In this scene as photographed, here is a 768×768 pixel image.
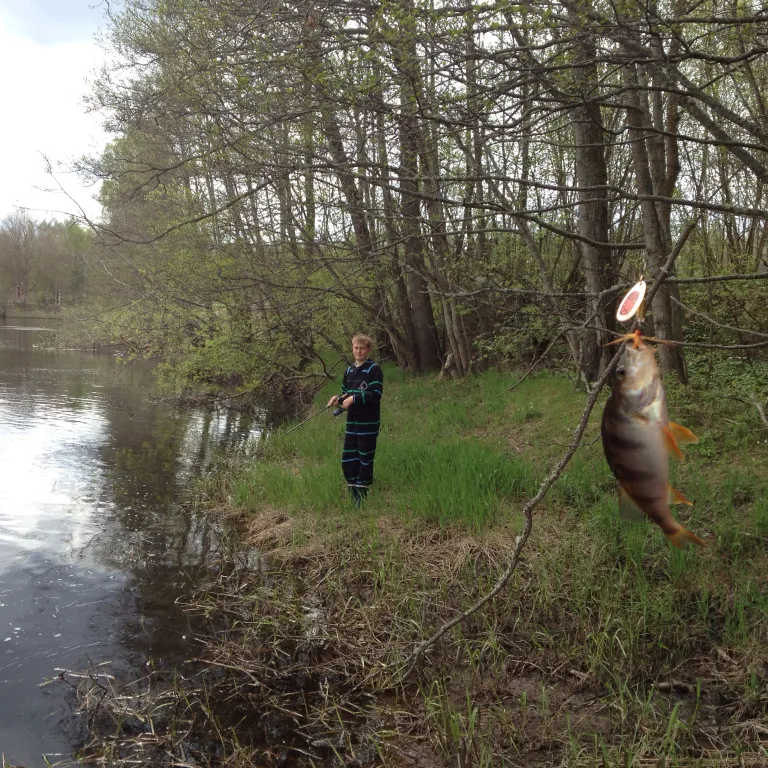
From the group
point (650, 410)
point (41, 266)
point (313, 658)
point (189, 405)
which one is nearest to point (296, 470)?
point (313, 658)

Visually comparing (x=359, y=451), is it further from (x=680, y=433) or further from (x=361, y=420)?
(x=680, y=433)

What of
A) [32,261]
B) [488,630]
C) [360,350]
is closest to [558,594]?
[488,630]

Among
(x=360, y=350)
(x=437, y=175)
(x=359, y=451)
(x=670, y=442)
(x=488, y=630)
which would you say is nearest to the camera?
(x=670, y=442)

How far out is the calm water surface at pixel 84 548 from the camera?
417 cm

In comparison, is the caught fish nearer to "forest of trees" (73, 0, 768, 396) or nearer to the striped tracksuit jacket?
"forest of trees" (73, 0, 768, 396)

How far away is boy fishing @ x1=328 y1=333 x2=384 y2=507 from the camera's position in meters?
6.40

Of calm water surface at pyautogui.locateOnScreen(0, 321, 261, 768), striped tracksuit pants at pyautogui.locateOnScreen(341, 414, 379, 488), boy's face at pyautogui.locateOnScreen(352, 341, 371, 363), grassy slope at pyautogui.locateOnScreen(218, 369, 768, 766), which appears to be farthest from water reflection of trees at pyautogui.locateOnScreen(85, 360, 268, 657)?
boy's face at pyautogui.locateOnScreen(352, 341, 371, 363)

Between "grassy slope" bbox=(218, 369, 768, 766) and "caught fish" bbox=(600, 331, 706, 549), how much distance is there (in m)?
1.95

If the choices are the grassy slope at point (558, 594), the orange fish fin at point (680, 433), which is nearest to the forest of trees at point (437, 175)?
the orange fish fin at point (680, 433)

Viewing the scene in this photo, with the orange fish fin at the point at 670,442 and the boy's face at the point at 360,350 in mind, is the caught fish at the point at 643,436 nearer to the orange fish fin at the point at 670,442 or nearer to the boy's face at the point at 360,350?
the orange fish fin at the point at 670,442

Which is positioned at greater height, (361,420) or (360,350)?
(360,350)

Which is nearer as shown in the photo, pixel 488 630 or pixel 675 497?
pixel 675 497

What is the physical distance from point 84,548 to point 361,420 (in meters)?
3.17

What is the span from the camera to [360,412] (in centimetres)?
651
